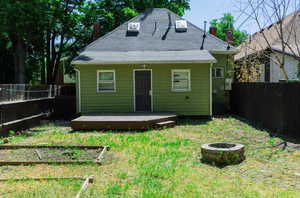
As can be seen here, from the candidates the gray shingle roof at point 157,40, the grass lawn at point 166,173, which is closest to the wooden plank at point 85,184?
the grass lawn at point 166,173

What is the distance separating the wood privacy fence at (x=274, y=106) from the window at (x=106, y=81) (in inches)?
239

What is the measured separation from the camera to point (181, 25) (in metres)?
17.0

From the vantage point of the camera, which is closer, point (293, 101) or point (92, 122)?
point (293, 101)

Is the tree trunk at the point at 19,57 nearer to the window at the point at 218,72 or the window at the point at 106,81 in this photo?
the window at the point at 106,81

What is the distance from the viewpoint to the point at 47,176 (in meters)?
5.30

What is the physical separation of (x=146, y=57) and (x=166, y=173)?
8.83m

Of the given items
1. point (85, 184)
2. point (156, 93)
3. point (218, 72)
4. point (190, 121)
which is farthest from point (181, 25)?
point (85, 184)

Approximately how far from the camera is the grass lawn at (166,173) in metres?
4.52

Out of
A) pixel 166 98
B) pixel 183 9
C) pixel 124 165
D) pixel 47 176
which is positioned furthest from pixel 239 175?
pixel 183 9

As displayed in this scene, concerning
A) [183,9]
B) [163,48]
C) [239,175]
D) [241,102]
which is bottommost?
[239,175]

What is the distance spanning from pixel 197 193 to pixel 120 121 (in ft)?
21.8

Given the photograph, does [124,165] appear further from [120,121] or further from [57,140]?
[120,121]

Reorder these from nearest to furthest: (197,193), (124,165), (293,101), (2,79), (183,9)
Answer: (197,193) → (124,165) → (293,101) → (2,79) → (183,9)

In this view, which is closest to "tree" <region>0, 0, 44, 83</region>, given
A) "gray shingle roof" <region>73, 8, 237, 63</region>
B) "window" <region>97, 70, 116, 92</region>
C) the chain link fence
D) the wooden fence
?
"gray shingle roof" <region>73, 8, 237, 63</region>
